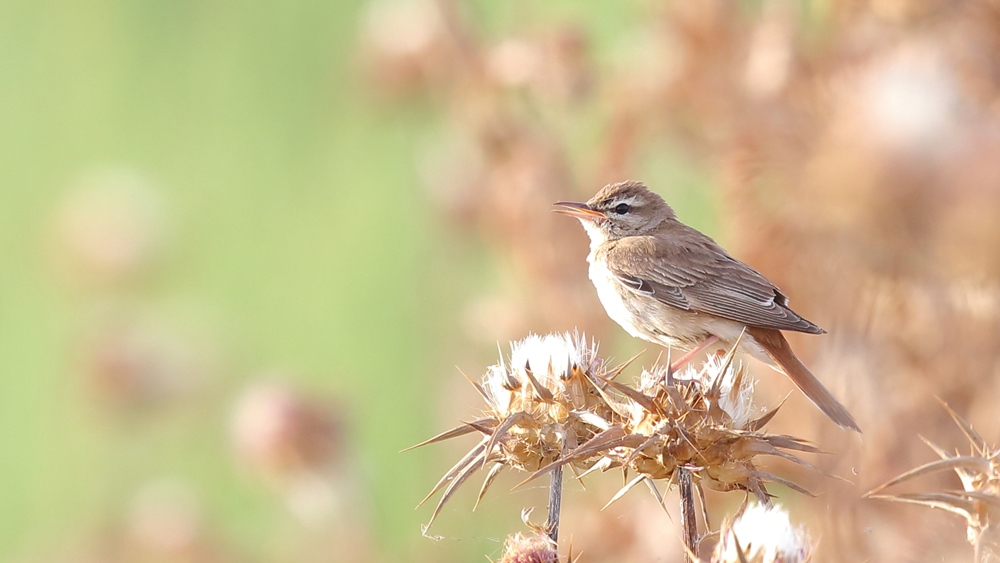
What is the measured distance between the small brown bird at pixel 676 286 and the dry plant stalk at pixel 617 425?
5.41 feet

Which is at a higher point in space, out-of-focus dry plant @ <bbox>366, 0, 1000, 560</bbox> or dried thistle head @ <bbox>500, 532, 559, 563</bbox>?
out-of-focus dry plant @ <bbox>366, 0, 1000, 560</bbox>

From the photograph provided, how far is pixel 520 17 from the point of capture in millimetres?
6406

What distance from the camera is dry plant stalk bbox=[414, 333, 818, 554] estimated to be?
2.43m

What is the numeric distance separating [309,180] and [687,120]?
4685mm

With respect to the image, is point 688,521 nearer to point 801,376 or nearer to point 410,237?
point 801,376

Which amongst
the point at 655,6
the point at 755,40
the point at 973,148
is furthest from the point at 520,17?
the point at 973,148

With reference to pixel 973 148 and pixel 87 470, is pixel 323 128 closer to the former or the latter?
pixel 87 470

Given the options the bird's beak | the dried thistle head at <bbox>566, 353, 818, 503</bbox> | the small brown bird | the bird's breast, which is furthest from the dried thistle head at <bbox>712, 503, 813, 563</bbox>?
the bird's beak

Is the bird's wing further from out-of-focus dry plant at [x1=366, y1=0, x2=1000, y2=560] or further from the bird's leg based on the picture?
out-of-focus dry plant at [x1=366, y1=0, x2=1000, y2=560]

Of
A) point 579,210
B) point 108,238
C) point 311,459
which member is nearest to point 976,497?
point 579,210

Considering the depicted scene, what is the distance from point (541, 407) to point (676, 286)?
217 cm

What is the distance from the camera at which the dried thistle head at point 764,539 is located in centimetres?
212

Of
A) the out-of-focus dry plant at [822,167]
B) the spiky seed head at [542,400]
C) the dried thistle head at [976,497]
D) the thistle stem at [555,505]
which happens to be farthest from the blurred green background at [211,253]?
the dried thistle head at [976,497]

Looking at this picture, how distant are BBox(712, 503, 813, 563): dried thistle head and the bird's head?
2.69 metres
